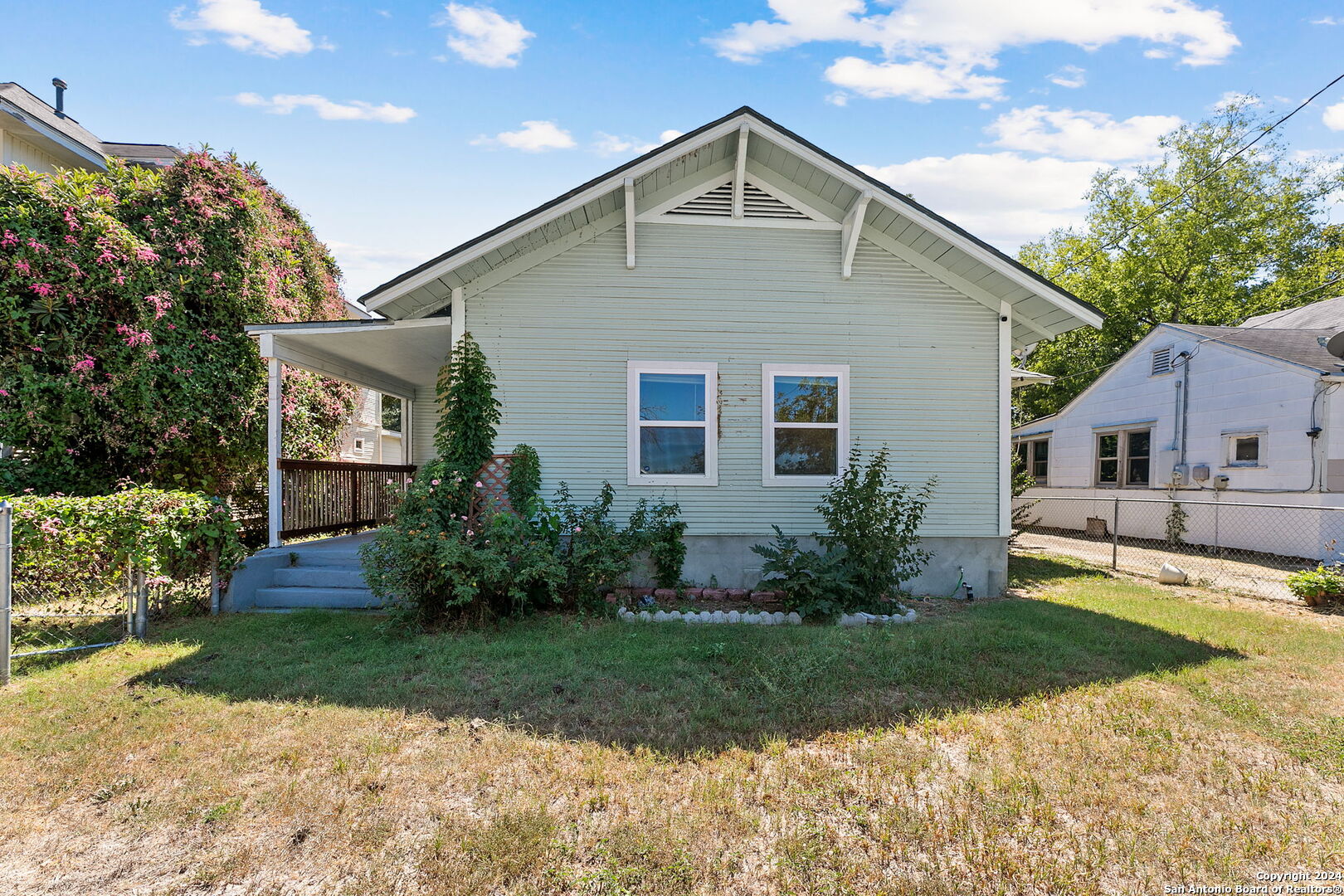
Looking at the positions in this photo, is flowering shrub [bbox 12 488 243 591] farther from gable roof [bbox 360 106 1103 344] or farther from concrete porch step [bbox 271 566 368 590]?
gable roof [bbox 360 106 1103 344]

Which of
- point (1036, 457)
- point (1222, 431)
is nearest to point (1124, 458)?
point (1222, 431)

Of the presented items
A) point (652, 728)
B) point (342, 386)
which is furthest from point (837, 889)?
point (342, 386)

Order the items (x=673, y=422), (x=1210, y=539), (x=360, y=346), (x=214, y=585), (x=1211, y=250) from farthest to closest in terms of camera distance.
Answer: (x=1211, y=250)
(x=1210, y=539)
(x=360, y=346)
(x=673, y=422)
(x=214, y=585)

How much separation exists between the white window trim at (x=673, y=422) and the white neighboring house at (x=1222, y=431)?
28.0ft

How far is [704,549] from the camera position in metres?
7.53

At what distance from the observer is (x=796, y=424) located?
25.2 feet

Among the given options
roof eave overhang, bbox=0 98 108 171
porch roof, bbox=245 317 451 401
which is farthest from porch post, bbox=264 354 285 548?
roof eave overhang, bbox=0 98 108 171

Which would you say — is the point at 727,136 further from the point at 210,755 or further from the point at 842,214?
the point at 210,755

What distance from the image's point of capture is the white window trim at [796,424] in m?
7.60

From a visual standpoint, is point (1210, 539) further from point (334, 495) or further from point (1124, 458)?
point (334, 495)

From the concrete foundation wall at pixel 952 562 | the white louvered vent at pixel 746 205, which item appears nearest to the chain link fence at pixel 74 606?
the concrete foundation wall at pixel 952 562

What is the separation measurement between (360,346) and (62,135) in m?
8.47

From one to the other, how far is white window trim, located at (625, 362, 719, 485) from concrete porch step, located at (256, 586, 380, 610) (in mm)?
3163

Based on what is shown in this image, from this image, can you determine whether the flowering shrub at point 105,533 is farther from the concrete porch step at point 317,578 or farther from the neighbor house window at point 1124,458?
the neighbor house window at point 1124,458
